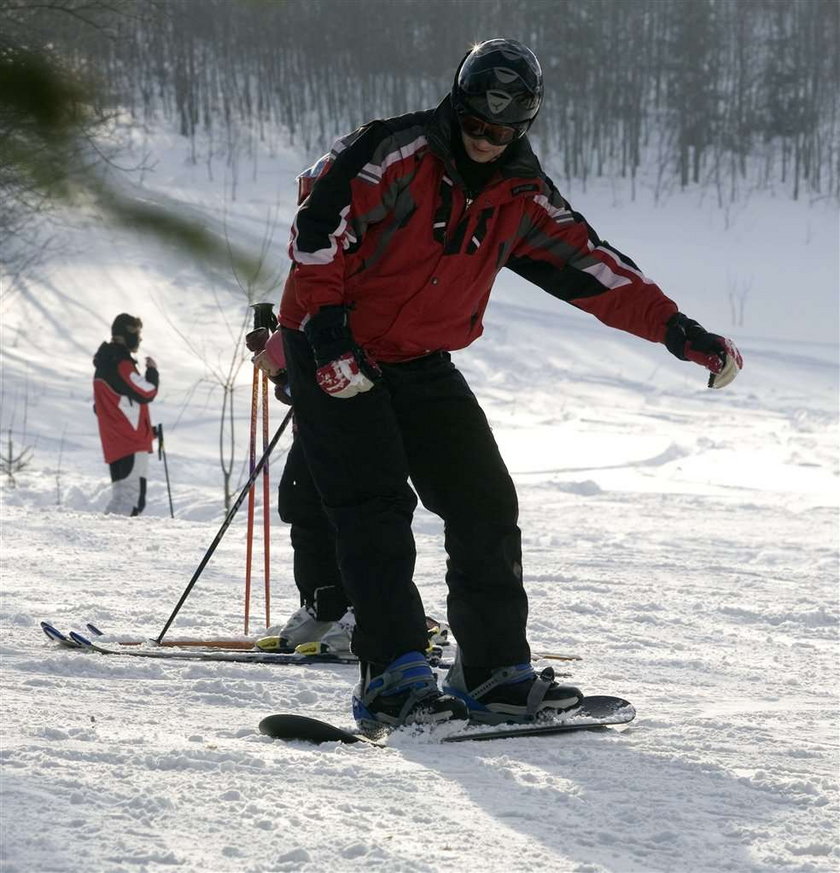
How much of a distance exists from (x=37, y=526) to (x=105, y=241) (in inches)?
788

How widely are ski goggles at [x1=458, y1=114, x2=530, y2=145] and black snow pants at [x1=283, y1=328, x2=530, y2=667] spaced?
1.74 ft

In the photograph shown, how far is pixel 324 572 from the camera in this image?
386cm

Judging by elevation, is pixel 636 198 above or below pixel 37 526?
above

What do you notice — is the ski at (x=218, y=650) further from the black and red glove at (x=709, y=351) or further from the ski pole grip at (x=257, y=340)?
the black and red glove at (x=709, y=351)

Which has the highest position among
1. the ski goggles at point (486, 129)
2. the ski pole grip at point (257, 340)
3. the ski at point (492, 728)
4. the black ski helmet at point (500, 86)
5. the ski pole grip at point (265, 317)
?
the black ski helmet at point (500, 86)

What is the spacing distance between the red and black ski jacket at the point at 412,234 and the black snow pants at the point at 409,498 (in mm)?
116

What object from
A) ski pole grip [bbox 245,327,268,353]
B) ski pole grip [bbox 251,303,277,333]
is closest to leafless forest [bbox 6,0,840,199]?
ski pole grip [bbox 251,303,277,333]

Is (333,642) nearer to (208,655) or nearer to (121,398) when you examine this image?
(208,655)

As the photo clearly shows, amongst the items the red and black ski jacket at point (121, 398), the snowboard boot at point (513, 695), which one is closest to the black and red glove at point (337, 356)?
the snowboard boot at point (513, 695)

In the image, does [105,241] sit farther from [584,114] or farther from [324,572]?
[324,572]

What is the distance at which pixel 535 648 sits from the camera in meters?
4.03

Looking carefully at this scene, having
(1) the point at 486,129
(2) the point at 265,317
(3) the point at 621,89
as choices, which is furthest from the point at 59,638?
A: (3) the point at 621,89

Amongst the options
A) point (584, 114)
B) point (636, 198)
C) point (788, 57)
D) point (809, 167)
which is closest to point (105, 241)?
point (636, 198)

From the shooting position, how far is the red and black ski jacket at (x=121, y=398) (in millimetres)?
8320
